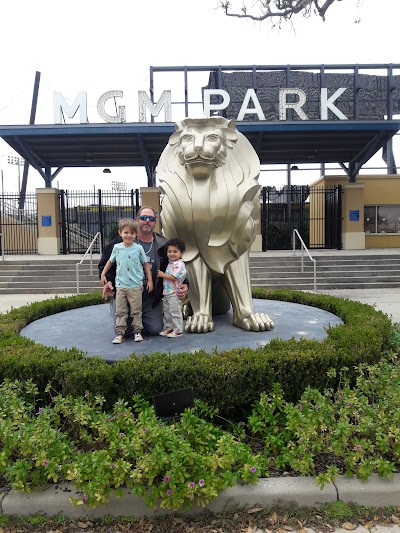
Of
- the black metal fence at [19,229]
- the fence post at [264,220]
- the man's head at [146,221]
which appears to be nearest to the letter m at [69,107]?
the black metal fence at [19,229]

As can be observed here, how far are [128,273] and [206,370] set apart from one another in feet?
3.98

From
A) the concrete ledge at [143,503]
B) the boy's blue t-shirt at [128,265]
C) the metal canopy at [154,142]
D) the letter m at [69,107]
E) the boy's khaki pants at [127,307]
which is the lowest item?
the concrete ledge at [143,503]

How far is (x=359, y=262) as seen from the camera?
1208cm

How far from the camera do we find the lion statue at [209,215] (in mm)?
3984

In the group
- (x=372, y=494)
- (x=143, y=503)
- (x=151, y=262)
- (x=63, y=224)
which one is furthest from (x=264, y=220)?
(x=143, y=503)

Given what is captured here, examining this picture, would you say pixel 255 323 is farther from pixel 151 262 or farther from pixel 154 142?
pixel 154 142

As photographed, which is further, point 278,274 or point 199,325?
point 278,274

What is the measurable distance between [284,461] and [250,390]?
0.59m

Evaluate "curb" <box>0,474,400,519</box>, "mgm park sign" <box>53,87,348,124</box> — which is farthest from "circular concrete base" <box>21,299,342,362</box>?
"mgm park sign" <box>53,87,348,124</box>

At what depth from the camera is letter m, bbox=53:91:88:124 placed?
14258 mm

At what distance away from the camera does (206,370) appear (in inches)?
112

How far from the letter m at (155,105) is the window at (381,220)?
860 cm

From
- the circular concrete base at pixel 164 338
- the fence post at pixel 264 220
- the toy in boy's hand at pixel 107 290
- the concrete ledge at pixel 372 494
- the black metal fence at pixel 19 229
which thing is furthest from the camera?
the black metal fence at pixel 19 229

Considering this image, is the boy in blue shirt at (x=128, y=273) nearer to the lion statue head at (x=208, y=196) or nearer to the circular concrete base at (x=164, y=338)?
the circular concrete base at (x=164, y=338)
